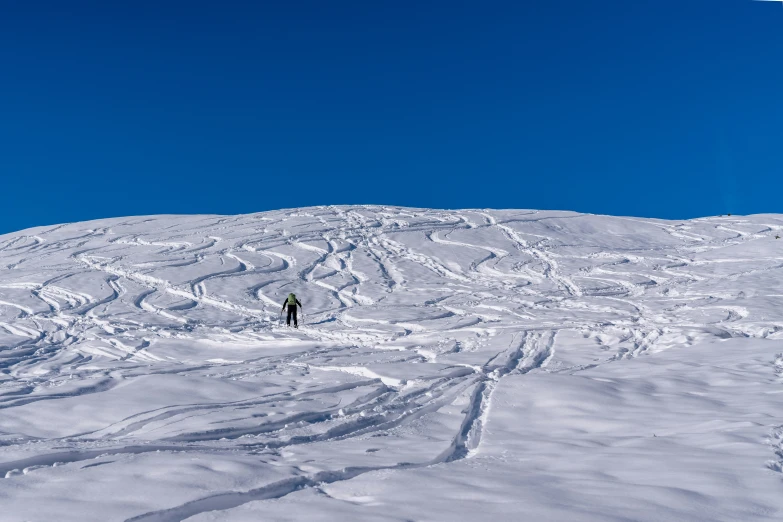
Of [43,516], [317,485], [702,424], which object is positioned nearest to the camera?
[43,516]

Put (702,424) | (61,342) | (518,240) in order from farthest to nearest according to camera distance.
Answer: (518,240) < (61,342) < (702,424)

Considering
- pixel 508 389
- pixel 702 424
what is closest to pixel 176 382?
pixel 508 389

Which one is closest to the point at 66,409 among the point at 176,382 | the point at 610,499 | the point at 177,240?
the point at 176,382

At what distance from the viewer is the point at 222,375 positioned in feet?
37.6

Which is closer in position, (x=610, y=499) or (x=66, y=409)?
(x=610, y=499)

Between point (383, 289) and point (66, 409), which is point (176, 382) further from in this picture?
point (383, 289)

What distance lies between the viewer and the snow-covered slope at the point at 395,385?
4.74 metres

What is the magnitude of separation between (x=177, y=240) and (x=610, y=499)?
30.6 meters

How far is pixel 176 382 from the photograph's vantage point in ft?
31.9

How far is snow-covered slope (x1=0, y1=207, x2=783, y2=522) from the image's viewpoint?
15.5 feet

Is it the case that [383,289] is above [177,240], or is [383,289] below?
below

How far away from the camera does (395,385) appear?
9977 mm

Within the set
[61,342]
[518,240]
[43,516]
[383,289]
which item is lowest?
[43,516]

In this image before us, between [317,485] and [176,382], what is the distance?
524cm
